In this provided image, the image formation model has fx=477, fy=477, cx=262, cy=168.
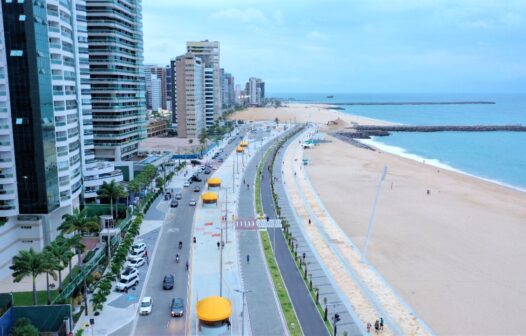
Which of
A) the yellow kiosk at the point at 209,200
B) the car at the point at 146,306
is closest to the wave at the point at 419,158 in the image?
the yellow kiosk at the point at 209,200

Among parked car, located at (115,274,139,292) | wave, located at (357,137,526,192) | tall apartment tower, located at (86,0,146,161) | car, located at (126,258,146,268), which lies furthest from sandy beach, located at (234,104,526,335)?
tall apartment tower, located at (86,0,146,161)

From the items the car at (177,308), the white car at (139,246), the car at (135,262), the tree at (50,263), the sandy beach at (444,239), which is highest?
the tree at (50,263)

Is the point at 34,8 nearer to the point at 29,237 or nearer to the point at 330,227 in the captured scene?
the point at 29,237

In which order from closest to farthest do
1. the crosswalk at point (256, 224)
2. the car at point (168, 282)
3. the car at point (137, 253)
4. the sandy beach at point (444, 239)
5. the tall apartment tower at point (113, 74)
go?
the sandy beach at point (444, 239)
the car at point (168, 282)
the car at point (137, 253)
the crosswalk at point (256, 224)
the tall apartment tower at point (113, 74)

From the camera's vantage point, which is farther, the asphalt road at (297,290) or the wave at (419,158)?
the wave at (419,158)

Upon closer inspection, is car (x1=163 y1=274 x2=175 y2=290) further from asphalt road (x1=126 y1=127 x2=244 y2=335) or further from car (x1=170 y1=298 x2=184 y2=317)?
car (x1=170 y1=298 x2=184 y2=317)

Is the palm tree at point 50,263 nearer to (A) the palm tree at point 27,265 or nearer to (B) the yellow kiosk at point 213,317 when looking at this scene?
(A) the palm tree at point 27,265
